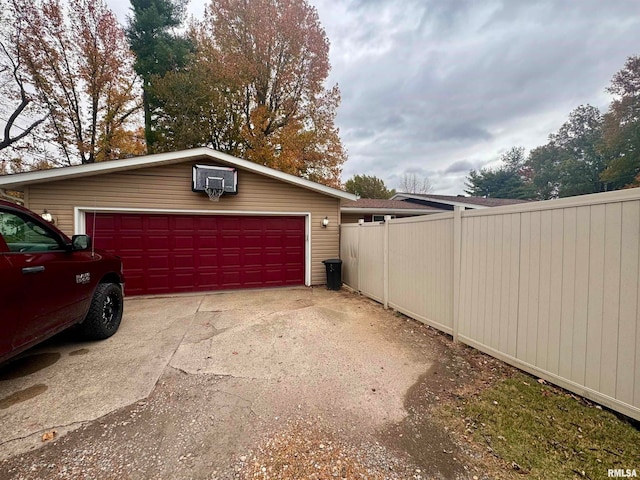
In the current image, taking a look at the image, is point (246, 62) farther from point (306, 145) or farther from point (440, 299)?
point (440, 299)

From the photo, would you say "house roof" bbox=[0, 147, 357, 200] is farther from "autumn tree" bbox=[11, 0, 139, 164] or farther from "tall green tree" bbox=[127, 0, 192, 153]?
"autumn tree" bbox=[11, 0, 139, 164]

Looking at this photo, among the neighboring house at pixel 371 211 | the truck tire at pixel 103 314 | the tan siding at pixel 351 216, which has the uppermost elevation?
the neighboring house at pixel 371 211

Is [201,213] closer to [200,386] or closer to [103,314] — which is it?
[103,314]

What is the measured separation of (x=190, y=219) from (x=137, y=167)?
1.63 metres

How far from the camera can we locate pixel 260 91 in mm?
12688

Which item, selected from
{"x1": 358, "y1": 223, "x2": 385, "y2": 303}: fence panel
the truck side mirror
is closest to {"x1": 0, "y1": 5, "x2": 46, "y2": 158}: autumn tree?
the truck side mirror

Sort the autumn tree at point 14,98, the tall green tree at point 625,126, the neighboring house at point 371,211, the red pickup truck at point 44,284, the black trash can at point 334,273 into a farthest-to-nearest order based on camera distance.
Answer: the tall green tree at point 625,126, the neighboring house at point 371,211, the autumn tree at point 14,98, the black trash can at point 334,273, the red pickup truck at point 44,284

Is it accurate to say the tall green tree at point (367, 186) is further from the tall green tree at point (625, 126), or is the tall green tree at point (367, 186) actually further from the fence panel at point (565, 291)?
the fence panel at point (565, 291)

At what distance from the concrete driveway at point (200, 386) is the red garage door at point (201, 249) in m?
2.17

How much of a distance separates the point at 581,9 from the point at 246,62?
1139cm

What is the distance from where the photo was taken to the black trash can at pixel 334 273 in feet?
22.8

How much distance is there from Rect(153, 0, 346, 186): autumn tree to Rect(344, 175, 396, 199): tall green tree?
1337cm

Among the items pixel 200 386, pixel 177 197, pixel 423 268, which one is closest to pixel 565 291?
pixel 423 268

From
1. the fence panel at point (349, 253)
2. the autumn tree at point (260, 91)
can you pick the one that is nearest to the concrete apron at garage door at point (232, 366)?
the fence panel at point (349, 253)
